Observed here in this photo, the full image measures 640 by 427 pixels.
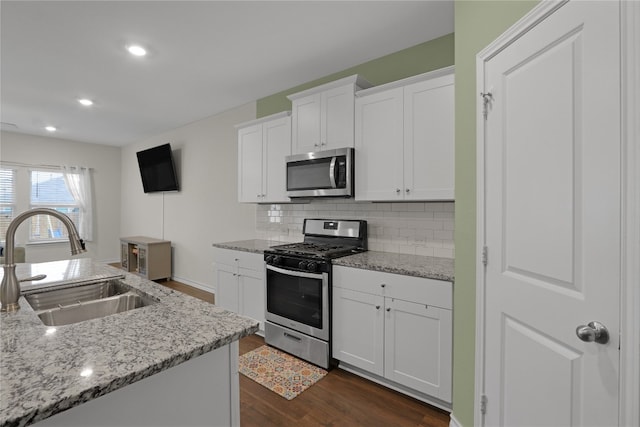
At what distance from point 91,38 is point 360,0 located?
7.15ft

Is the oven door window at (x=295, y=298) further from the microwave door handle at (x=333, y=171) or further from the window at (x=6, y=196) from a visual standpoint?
the window at (x=6, y=196)

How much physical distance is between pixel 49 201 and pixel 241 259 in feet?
17.5

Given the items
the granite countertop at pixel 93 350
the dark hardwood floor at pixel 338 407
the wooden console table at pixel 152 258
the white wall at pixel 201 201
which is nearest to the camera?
the granite countertop at pixel 93 350

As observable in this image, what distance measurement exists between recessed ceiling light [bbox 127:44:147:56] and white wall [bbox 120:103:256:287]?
154cm

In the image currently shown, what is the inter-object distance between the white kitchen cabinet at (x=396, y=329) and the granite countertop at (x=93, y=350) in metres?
1.28

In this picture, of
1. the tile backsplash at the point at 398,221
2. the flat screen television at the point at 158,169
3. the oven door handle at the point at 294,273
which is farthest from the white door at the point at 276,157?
the flat screen television at the point at 158,169

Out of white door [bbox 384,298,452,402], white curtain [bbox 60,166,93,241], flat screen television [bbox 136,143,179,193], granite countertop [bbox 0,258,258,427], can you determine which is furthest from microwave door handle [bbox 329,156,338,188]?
white curtain [bbox 60,166,93,241]

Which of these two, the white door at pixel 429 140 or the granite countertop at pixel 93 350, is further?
the white door at pixel 429 140

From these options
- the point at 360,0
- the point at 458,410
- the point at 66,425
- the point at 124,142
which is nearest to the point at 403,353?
the point at 458,410

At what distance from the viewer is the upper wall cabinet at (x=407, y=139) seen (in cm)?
221

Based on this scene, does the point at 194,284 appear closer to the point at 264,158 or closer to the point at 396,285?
the point at 264,158

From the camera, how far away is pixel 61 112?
14.6 feet

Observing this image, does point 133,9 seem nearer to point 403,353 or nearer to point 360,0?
point 360,0

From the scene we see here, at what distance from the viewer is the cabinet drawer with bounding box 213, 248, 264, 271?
10.0 feet
